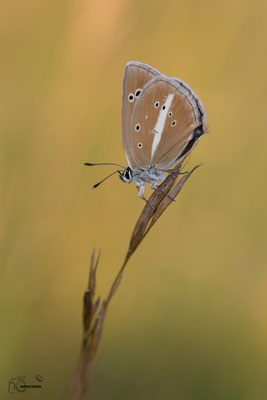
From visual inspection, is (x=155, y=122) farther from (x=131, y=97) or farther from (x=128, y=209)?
(x=128, y=209)

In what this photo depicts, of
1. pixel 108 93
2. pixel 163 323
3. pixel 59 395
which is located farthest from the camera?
pixel 108 93

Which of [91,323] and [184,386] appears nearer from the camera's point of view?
[91,323]

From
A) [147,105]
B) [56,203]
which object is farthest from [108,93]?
[56,203]

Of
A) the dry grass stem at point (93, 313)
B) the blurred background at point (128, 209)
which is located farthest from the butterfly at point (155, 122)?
the dry grass stem at point (93, 313)

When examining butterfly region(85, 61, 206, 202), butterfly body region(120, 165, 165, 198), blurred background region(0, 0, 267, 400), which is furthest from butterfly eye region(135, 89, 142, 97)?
blurred background region(0, 0, 267, 400)

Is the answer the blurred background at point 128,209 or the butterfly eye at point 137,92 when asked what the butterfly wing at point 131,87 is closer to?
the butterfly eye at point 137,92

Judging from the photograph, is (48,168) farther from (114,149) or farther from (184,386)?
(184,386)

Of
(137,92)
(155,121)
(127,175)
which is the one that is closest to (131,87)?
(137,92)
